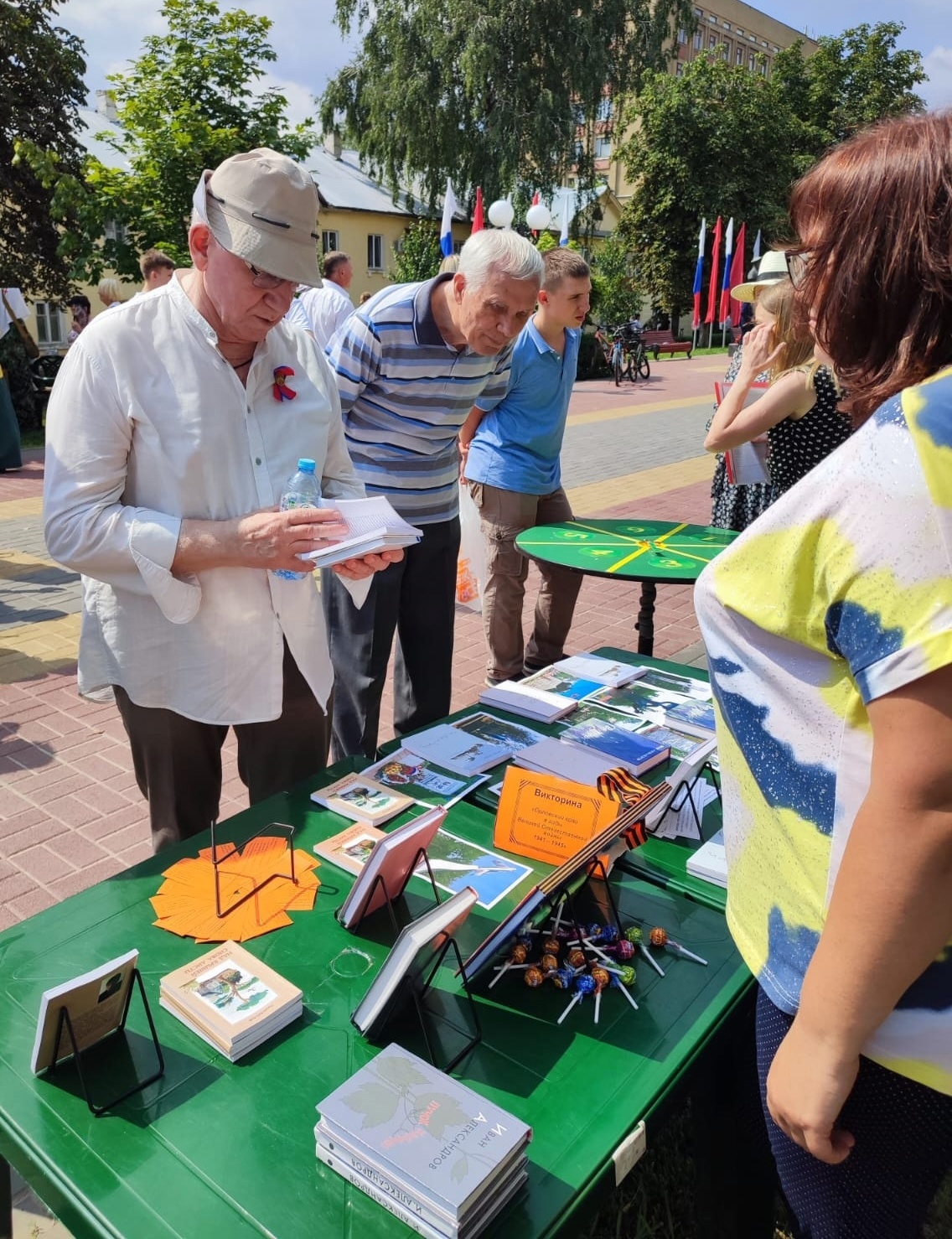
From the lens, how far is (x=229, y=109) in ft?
40.0

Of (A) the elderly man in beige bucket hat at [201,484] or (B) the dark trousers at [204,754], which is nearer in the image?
(A) the elderly man in beige bucket hat at [201,484]

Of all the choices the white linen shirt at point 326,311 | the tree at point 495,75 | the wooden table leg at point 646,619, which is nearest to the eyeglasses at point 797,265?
the wooden table leg at point 646,619

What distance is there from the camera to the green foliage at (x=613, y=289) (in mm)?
24359

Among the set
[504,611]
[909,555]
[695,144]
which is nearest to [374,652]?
[504,611]

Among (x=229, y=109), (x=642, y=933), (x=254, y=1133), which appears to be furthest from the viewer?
(x=229, y=109)

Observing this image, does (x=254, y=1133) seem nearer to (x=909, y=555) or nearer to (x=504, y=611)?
(x=909, y=555)

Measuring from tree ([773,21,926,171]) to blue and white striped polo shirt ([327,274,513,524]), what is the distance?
35.1 meters

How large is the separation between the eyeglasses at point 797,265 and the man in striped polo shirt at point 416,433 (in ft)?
5.20

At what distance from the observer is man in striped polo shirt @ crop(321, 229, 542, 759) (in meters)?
2.56

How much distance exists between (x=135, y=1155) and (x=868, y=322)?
4.14 feet

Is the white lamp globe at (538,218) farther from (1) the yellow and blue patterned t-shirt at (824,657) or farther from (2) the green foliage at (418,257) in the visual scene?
(2) the green foliage at (418,257)

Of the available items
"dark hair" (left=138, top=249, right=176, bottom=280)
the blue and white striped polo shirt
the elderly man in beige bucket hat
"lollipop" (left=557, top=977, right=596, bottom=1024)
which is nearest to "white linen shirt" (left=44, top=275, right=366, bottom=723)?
the elderly man in beige bucket hat

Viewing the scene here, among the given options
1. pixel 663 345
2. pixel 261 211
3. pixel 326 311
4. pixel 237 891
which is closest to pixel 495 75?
pixel 663 345

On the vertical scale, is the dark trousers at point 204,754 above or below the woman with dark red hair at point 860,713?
below
